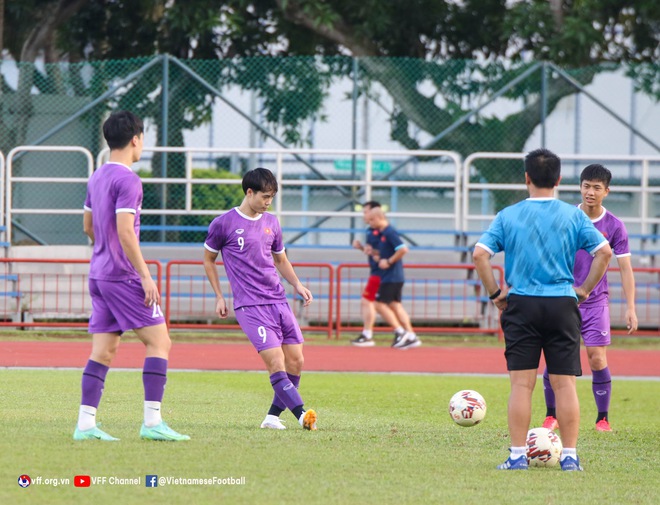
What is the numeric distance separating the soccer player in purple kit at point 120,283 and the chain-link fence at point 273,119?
1242 centimetres

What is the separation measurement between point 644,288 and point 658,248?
4.45 feet

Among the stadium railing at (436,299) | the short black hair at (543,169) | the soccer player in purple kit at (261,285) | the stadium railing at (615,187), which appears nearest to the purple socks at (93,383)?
the soccer player in purple kit at (261,285)

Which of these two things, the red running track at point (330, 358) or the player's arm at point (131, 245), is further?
the red running track at point (330, 358)

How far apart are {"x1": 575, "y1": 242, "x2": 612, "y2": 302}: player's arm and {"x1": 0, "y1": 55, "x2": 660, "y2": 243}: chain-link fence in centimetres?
1294

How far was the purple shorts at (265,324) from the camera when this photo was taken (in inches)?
336

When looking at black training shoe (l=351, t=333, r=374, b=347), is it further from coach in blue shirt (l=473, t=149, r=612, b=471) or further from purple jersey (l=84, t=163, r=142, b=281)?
coach in blue shirt (l=473, t=149, r=612, b=471)

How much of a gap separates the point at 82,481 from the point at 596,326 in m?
4.76

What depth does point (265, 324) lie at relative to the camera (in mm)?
8570

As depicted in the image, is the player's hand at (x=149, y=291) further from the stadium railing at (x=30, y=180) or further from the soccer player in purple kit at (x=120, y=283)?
the stadium railing at (x=30, y=180)

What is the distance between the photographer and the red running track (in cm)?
1453

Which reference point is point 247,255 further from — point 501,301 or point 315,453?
point 501,301

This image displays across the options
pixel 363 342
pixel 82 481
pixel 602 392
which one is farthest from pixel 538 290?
pixel 363 342

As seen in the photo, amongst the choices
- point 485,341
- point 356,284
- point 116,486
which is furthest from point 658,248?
point 116,486

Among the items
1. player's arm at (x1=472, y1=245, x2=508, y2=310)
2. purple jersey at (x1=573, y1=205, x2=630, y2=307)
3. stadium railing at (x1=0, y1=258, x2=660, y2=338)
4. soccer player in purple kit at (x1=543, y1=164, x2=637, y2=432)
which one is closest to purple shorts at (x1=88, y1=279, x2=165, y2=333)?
player's arm at (x1=472, y1=245, x2=508, y2=310)
